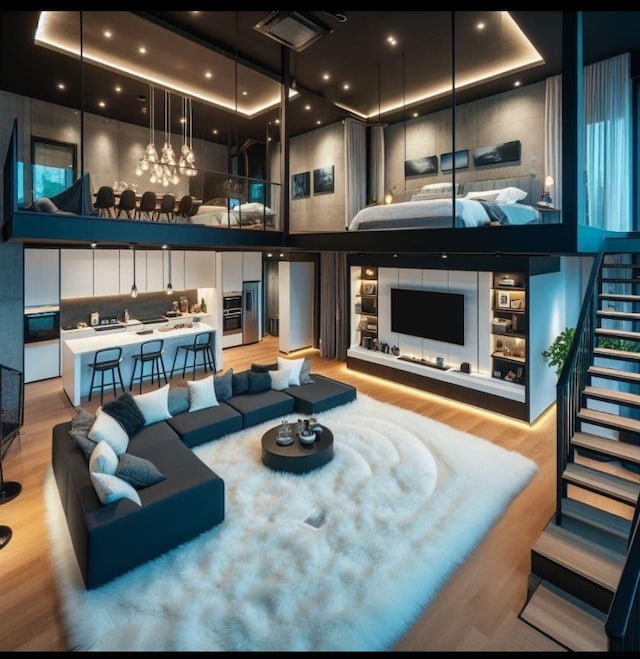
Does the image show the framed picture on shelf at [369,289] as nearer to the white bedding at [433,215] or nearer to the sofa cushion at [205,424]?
the white bedding at [433,215]

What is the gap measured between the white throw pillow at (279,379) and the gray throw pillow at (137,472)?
2.76m

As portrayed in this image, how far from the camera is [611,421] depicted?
3354 millimetres

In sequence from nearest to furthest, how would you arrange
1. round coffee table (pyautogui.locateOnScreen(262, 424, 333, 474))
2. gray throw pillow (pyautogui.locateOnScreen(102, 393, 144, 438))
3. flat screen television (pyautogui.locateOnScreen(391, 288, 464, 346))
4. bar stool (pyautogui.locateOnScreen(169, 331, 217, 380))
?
round coffee table (pyautogui.locateOnScreen(262, 424, 333, 474)) → gray throw pillow (pyautogui.locateOnScreen(102, 393, 144, 438)) → flat screen television (pyautogui.locateOnScreen(391, 288, 464, 346)) → bar stool (pyautogui.locateOnScreen(169, 331, 217, 380))

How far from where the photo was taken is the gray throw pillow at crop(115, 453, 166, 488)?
3.42 meters

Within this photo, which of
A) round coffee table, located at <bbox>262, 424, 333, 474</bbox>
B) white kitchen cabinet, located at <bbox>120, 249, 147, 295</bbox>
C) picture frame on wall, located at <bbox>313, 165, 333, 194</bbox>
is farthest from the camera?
picture frame on wall, located at <bbox>313, 165, 333, 194</bbox>

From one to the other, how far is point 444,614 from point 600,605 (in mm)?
1029

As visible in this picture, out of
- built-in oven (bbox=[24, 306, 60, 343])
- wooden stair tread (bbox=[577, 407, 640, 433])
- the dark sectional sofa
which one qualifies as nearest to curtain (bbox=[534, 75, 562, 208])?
wooden stair tread (bbox=[577, 407, 640, 433])

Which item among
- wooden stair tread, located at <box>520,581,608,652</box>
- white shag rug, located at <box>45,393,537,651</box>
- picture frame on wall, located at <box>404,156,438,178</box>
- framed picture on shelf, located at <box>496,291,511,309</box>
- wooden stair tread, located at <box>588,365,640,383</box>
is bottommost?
wooden stair tread, located at <box>520,581,608,652</box>

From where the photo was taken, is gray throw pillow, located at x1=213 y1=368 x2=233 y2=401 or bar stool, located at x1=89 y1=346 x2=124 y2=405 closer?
gray throw pillow, located at x1=213 y1=368 x2=233 y2=401

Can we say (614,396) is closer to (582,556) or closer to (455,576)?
(582,556)

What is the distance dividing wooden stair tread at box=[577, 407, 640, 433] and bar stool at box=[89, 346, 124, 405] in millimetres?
6536

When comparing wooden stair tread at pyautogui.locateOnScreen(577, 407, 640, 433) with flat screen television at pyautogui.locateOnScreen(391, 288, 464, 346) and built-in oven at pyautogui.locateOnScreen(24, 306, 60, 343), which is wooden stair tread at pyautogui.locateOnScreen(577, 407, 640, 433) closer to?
flat screen television at pyautogui.locateOnScreen(391, 288, 464, 346)

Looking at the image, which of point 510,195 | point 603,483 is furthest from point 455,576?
point 510,195

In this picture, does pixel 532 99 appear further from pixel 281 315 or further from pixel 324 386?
pixel 281 315
